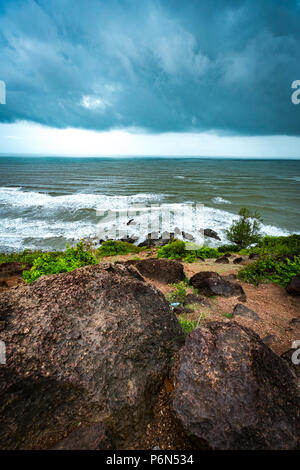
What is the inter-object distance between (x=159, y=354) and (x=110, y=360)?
0.66 meters

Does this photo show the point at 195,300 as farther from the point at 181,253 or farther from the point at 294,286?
the point at 181,253

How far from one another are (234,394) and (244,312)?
309 cm

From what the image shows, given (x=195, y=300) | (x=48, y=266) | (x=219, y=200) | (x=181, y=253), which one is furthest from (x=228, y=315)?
(x=219, y=200)

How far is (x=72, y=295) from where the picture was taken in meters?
3.00

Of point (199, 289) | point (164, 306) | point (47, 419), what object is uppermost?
point (164, 306)

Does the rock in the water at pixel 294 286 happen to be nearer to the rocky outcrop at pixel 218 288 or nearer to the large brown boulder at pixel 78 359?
the rocky outcrop at pixel 218 288

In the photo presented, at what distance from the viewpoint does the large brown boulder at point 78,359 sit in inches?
85.1

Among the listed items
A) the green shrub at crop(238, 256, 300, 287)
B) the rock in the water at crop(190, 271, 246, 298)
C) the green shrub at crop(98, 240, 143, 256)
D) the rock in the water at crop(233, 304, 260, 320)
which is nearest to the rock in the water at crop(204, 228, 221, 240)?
the green shrub at crop(98, 240, 143, 256)

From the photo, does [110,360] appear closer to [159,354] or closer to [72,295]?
[159,354]

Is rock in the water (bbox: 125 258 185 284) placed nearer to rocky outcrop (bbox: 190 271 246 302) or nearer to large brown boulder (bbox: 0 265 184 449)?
rocky outcrop (bbox: 190 271 246 302)

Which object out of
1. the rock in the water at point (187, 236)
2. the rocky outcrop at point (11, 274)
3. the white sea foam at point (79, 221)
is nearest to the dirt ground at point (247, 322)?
the rocky outcrop at point (11, 274)

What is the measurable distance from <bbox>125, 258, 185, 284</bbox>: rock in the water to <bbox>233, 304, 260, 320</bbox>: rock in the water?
2298 mm

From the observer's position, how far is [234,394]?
7.13 ft

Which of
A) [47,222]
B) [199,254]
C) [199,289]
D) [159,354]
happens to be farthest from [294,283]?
[47,222]
